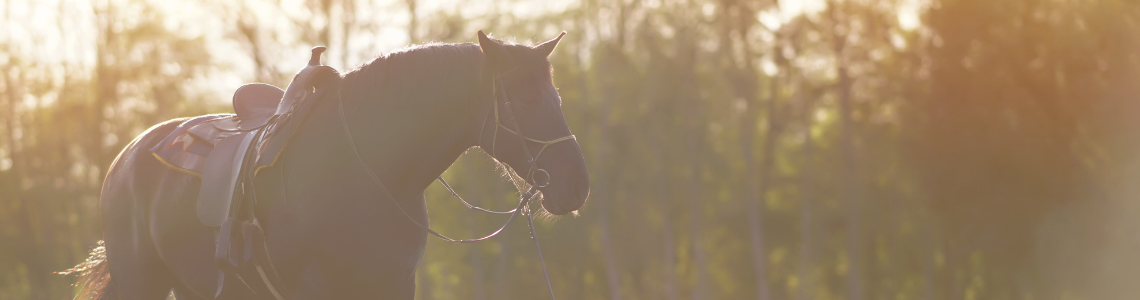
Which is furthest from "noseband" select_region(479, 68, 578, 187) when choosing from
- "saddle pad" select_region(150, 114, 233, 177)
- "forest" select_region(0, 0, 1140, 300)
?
"forest" select_region(0, 0, 1140, 300)

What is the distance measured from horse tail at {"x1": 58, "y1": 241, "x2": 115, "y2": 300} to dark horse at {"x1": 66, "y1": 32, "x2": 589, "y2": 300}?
1960 mm

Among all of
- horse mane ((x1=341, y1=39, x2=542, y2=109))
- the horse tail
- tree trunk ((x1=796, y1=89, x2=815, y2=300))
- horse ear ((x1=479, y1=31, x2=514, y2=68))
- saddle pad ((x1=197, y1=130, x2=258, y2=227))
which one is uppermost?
horse ear ((x1=479, y1=31, x2=514, y2=68))

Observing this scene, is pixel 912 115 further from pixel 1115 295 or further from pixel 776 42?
pixel 1115 295

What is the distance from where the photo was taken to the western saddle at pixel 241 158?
188 inches

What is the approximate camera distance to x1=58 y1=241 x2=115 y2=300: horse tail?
6211mm

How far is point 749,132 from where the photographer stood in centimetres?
2394

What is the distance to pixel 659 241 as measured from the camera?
28.5 metres

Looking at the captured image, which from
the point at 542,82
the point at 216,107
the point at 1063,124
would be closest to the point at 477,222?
the point at 216,107

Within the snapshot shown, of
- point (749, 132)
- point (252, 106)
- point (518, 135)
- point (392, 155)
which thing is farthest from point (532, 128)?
point (749, 132)

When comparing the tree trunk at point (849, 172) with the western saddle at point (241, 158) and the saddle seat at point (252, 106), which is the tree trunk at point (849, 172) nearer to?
the saddle seat at point (252, 106)

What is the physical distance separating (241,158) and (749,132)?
19910 mm

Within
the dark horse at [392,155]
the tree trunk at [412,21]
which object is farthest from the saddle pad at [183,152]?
the tree trunk at [412,21]

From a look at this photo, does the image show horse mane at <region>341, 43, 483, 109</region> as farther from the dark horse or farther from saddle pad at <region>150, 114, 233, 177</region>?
saddle pad at <region>150, 114, 233, 177</region>

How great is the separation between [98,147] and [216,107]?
4309mm
